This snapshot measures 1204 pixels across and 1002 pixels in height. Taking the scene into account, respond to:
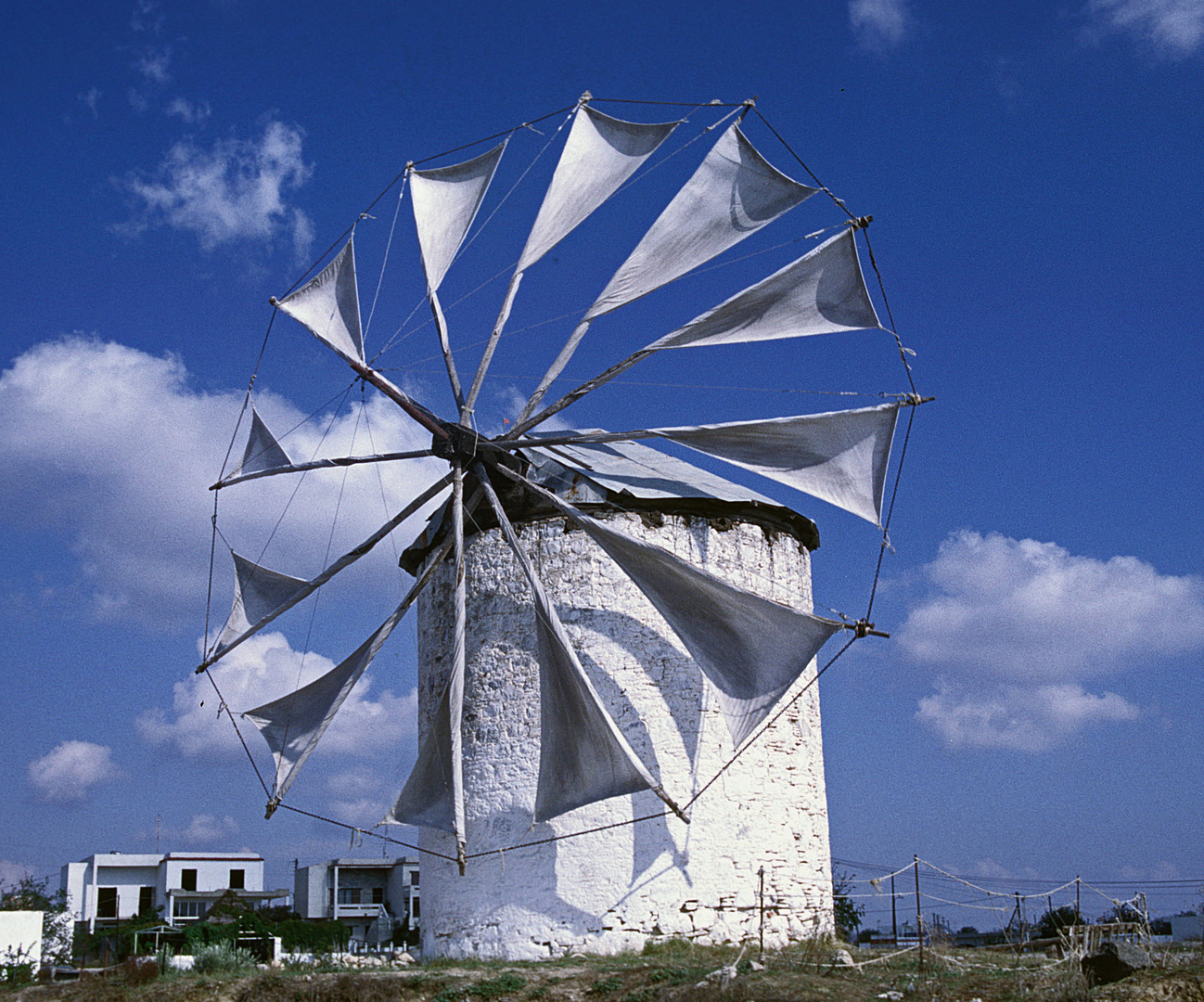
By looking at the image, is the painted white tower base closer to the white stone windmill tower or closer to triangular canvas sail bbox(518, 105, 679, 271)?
the white stone windmill tower

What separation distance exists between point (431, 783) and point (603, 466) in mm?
5116

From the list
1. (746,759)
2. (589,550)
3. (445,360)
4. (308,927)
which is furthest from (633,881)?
(308,927)

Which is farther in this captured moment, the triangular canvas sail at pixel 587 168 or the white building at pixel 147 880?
the white building at pixel 147 880

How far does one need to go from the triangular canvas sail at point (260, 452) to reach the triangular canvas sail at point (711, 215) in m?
4.65

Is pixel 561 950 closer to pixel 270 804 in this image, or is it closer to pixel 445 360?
pixel 270 804

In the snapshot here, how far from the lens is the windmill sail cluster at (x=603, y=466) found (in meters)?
13.7

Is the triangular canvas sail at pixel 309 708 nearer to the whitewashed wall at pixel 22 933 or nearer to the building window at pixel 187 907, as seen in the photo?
the whitewashed wall at pixel 22 933

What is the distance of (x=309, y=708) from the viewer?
49.6 ft

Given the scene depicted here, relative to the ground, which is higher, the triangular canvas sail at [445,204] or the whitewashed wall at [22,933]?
the triangular canvas sail at [445,204]

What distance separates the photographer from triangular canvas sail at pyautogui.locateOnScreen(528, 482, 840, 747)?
13648mm

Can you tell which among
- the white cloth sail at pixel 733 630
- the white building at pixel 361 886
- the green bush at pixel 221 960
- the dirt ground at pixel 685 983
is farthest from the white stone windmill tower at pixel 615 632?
the white building at pixel 361 886

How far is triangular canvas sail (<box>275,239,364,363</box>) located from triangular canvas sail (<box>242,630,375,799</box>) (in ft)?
12.7

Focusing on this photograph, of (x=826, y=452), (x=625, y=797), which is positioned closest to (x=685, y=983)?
(x=625, y=797)

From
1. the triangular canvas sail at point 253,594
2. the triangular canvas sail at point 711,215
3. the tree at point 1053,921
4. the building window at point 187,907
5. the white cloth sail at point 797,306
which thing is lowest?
the building window at point 187,907
